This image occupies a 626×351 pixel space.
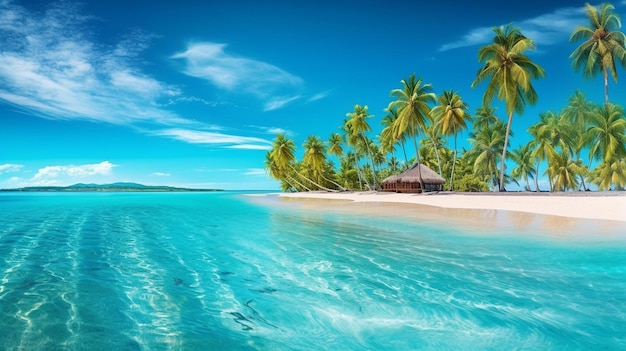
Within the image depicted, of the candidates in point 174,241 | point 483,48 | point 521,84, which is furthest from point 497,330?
point 483,48

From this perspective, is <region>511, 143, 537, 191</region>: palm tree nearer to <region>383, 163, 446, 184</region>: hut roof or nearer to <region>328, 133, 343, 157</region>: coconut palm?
<region>383, 163, 446, 184</region>: hut roof

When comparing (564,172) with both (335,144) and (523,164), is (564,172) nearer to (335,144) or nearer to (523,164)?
(523,164)

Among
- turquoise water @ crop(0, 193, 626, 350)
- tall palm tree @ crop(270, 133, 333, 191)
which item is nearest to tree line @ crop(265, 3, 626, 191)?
tall palm tree @ crop(270, 133, 333, 191)

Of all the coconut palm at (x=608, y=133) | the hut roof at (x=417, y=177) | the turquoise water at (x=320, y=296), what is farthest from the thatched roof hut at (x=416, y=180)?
the turquoise water at (x=320, y=296)

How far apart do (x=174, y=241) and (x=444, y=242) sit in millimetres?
6962

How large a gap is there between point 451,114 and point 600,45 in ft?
36.2

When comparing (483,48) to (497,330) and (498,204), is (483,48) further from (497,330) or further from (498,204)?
(497,330)

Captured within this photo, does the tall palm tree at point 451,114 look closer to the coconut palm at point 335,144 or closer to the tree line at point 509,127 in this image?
the tree line at point 509,127

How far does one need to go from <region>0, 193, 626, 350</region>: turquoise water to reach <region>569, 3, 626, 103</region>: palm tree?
23.0 metres

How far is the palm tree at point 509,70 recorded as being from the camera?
2411 centimetres

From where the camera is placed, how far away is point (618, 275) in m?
5.49

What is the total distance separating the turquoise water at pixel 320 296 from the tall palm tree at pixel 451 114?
25208 millimetres

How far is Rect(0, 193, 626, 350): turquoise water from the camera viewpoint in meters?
3.48

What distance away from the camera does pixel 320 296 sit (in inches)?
189
